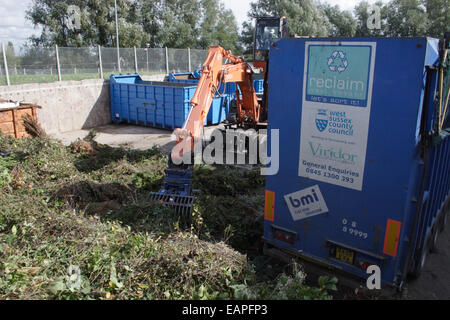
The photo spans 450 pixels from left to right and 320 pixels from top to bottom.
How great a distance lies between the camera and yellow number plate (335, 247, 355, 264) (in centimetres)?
404

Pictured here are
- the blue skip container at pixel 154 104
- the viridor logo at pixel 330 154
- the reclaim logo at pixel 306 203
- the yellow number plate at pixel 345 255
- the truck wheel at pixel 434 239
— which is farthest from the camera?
the blue skip container at pixel 154 104

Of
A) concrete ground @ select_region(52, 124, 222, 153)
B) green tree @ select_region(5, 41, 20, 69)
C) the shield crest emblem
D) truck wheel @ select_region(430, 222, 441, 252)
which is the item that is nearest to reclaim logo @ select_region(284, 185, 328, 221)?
the shield crest emblem

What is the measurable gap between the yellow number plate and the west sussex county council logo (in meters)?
2.00

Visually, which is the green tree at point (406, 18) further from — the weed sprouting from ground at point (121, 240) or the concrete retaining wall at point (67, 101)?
the weed sprouting from ground at point (121, 240)

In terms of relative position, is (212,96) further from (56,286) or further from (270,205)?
(56,286)

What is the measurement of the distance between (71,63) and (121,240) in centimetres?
1575

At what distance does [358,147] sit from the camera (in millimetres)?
3742

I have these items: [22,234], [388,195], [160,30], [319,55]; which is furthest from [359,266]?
[160,30]

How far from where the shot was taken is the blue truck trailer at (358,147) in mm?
3418

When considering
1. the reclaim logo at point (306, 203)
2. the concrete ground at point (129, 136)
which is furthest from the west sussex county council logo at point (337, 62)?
the concrete ground at point (129, 136)

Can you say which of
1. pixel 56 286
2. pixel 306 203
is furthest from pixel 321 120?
pixel 56 286

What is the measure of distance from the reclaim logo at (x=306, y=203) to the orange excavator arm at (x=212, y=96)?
2.82 m

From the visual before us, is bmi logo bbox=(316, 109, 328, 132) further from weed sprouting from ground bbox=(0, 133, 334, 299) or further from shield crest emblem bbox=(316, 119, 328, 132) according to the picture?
weed sprouting from ground bbox=(0, 133, 334, 299)

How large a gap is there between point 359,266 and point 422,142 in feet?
4.95
